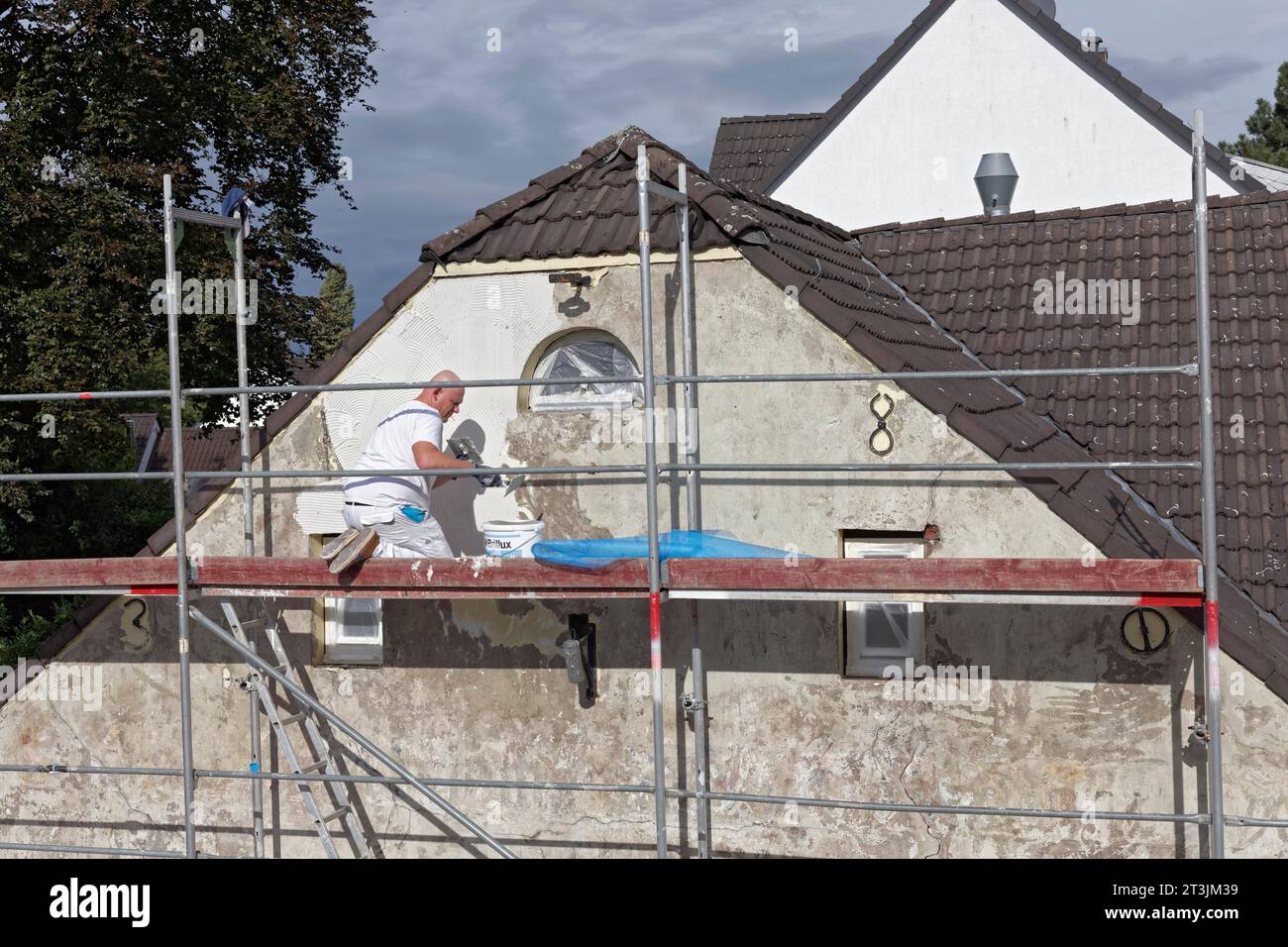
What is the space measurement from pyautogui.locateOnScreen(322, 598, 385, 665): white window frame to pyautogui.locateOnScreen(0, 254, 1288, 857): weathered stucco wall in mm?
114

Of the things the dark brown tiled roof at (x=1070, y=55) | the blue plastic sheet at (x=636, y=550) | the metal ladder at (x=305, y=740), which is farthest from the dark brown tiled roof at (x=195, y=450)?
the blue plastic sheet at (x=636, y=550)

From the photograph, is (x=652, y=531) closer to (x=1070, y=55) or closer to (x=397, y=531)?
(x=397, y=531)

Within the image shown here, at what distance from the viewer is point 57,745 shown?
8117 mm

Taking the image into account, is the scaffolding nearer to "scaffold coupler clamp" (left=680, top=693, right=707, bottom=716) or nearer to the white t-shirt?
"scaffold coupler clamp" (left=680, top=693, right=707, bottom=716)

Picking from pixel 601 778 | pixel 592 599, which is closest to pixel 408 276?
pixel 592 599

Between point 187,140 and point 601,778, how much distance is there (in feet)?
47.2

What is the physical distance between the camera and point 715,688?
23.6 feet

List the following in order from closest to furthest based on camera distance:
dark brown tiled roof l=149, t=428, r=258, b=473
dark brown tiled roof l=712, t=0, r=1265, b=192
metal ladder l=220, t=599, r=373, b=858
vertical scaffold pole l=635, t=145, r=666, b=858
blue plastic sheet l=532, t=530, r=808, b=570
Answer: vertical scaffold pole l=635, t=145, r=666, b=858 < blue plastic sheet l=532, t=530, r=808, b=570 < metal ladder l=220, t=599, r=373, b=858 < dark brown tiled roof l=712, t=0, r=1265, b=192 < dark brown tiled roof l=149, t=428, r=258, b=473

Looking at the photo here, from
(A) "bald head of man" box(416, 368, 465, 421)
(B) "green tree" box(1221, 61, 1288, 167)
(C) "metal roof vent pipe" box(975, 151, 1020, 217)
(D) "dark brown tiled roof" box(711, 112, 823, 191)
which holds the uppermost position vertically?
(B) "green tree" box(1221, 61, 1288, 167)

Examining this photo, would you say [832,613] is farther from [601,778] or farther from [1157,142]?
[1157,142]

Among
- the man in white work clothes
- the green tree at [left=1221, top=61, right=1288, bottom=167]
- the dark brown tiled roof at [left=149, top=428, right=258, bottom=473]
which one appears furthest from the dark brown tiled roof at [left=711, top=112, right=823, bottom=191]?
the green tree at [left=1221, top=61, right=1288, bottom=167]

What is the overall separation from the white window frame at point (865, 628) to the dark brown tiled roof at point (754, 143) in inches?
581

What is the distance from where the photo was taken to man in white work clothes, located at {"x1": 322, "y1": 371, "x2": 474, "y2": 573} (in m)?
7.32

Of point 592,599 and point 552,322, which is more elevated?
point 552,322
